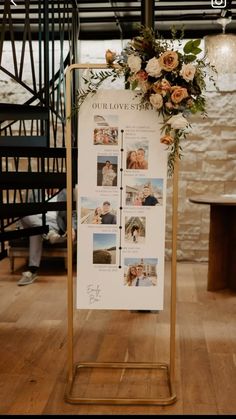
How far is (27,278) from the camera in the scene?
5152 mm

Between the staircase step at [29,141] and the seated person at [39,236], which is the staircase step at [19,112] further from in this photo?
the seated person at [39,236]

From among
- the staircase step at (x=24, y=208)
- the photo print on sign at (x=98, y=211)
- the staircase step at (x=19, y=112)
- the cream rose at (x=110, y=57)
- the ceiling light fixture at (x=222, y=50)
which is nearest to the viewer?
the cream rose at (x=110, y=57)

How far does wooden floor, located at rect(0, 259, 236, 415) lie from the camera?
8.62 feet

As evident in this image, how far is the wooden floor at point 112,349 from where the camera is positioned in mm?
2627

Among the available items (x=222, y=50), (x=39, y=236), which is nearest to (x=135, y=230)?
(x=222, y=50)

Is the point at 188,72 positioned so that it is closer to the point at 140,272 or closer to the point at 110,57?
the point at 110,57

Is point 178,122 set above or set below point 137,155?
above

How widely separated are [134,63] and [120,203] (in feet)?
2.37

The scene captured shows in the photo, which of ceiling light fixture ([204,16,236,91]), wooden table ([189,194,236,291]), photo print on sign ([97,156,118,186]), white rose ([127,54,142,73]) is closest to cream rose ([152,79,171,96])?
white rose ([127,54,142,73])

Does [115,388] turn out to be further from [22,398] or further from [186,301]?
[186,301]

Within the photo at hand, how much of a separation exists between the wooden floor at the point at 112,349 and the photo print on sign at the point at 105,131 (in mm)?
1373

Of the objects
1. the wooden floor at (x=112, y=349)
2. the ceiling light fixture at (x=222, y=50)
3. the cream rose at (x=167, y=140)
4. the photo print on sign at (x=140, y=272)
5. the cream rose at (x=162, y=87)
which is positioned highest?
the ceiling light fixture at (x=222, y=50)

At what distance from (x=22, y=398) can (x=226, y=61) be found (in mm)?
3082

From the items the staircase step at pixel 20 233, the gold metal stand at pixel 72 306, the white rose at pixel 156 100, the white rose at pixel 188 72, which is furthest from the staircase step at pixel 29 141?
the white rose at pixel 188 72
